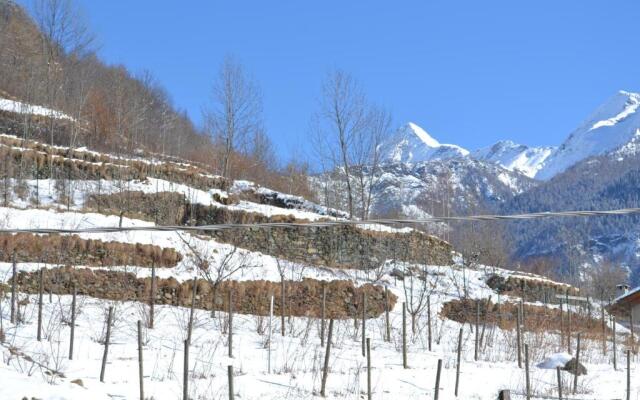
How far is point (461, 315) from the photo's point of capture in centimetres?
2678

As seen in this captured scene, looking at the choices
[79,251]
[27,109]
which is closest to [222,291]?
[79,251]

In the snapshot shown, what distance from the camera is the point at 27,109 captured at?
3556 centimetres

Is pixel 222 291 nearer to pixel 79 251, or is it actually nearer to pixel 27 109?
pixel 79 251

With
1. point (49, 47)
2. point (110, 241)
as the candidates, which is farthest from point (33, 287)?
point (49, 47)

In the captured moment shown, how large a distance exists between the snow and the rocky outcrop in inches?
748

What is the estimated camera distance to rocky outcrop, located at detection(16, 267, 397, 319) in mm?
19062

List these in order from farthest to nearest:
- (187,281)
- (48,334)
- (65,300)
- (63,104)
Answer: (63,104) < (187,281) < (65,300) < (48,334)

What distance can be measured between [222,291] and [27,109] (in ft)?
64.8

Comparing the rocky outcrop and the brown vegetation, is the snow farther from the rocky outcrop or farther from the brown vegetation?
the rocky outcrop

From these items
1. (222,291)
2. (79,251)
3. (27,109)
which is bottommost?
(222,291)

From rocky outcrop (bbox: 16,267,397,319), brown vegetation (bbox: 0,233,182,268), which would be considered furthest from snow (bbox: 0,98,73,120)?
rocky outcrop (bbox: 16,267,397,319)

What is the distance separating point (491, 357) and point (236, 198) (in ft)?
44.5

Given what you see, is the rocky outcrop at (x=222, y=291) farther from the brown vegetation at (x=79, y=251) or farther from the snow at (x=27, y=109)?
the snow at (x=27, y=109)

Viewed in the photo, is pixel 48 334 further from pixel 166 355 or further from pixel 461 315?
pixel 461 315
